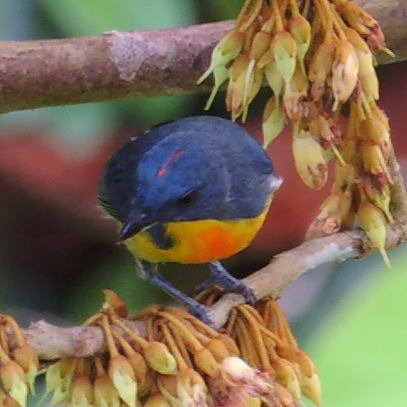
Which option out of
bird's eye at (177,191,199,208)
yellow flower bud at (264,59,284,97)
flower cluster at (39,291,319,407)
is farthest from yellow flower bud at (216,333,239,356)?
bird's eye at (177,191,199,208)

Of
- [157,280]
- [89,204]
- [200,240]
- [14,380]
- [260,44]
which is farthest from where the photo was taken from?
[89,204]

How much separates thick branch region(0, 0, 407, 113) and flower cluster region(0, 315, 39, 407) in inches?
14.4

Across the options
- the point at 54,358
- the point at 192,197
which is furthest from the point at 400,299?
the point at 54,358

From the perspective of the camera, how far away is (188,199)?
3.08 ft

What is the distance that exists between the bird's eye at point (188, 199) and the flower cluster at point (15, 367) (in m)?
0.41

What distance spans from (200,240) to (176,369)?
1.56ft

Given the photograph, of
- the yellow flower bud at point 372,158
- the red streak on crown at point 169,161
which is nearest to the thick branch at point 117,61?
the red streak on crown at point 169,161

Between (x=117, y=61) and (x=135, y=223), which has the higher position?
(x=117, y=61)

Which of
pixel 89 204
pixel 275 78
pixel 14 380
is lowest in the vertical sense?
pixel 89 204

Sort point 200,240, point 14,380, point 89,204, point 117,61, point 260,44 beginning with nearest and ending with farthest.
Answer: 1. point 14,380
2. point 260,44
3. point 117,61
4. point 200,240
5. point 89,204

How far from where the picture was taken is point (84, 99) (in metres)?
0.86

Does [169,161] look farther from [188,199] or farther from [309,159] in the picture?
[309,159]

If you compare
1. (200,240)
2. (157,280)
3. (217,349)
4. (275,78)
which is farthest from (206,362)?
(157,280)

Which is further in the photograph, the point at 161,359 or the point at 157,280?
the point at 157,280
